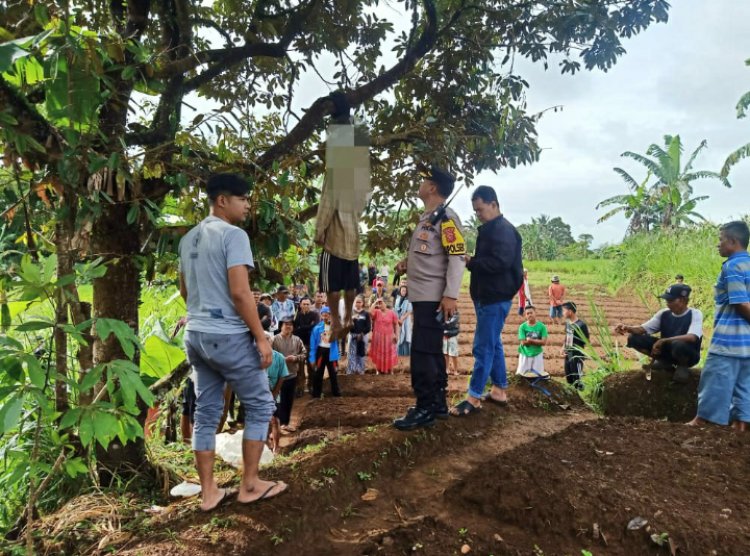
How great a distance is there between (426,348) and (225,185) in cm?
182

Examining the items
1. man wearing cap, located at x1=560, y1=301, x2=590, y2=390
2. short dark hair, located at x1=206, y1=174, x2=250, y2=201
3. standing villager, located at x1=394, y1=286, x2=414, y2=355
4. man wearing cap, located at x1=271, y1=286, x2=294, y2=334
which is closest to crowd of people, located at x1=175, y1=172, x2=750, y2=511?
short dark hair, located at x1=206, y1=174, x2=250, y2=201

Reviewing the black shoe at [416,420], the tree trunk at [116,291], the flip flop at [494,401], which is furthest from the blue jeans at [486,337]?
the tree trunk at [116,291]

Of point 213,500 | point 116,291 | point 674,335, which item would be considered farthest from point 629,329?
point 116,291

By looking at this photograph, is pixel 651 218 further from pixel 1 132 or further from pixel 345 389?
pixel 1 132

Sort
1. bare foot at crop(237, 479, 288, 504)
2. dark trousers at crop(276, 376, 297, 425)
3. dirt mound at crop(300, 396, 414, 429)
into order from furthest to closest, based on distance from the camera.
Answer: dirt mound at crop(300, 396, 414, 429), dark trousers at crop(276, 376, 297, 425), bare foot at crop(237, 479, 288, 504)

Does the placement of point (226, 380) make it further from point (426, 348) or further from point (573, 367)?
point (573, 367)

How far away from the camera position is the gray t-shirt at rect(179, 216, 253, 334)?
2.47 m

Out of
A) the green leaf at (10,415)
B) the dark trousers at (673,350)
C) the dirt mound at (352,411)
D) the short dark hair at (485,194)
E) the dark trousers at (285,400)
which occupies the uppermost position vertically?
the short dark hair at (485,194)

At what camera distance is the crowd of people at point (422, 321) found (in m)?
2.53

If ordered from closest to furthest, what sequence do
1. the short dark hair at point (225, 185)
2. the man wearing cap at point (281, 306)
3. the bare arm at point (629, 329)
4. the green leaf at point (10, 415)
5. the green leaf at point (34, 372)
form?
the green leaf at point (10, 415) → the green leaf at point (34, 372) → the short dark hair at point (225, 185) → the bare arm at point (629, 329) → the man wearing cap at point (281, 306)

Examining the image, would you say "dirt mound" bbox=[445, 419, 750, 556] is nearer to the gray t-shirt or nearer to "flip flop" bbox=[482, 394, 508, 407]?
"flip flop" bbox=[482, 394, 508, 407]

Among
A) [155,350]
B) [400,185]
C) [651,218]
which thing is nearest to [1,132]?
[400,185]

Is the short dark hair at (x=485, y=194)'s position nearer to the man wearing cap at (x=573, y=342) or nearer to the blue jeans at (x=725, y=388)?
the blue jeans at (x=725, y=388)

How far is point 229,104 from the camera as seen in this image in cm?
386
